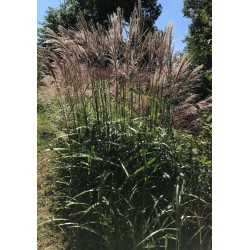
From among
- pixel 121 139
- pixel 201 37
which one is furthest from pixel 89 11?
pixel 121 139

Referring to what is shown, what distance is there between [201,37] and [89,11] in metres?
0.74

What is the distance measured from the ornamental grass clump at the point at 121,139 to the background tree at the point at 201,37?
10 cm

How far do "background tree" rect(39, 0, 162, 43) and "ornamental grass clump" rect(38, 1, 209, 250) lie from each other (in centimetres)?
8

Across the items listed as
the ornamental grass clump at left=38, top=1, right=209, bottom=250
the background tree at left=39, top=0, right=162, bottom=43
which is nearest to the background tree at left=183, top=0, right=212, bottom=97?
the ornamental grass clump at left=38, top=1, right=209, bottom=250

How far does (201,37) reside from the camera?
7.66 feet

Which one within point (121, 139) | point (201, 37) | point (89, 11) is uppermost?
point (89, 11)

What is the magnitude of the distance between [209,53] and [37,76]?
1.13 m

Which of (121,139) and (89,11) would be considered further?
(89,11)

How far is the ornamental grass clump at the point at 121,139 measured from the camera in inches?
83.2

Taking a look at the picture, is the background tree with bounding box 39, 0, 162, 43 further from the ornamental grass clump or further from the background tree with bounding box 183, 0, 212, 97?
the background tree with bounding box 183, 0, 212, 97

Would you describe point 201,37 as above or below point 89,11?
below

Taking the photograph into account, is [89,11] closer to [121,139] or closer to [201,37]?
[201,37]
